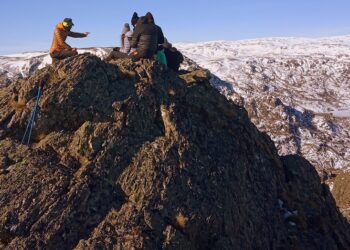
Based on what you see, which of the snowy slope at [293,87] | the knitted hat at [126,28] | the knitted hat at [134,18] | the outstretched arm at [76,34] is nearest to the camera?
the outstretched arm at [76,34]

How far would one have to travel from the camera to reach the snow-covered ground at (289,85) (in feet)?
292

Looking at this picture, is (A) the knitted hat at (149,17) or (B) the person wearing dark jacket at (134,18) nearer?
(A) the knitted hat at (149,17)

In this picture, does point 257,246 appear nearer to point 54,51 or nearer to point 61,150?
point 61,150

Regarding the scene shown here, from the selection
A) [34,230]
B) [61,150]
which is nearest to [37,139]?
[61,150]

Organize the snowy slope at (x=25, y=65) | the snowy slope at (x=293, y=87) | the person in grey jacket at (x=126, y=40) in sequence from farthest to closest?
the snowy slope at (x=25, y=65) → the snowy slope at (x=293, y=87) → the person in grey jacket at (x=126, y=40)

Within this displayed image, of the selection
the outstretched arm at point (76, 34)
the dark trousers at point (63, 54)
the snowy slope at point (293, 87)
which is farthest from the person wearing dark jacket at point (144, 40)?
the snowy slope at point (293, 87)

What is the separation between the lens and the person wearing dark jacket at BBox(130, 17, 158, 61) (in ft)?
57.9

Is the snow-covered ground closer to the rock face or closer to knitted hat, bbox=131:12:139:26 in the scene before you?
knitted hat, bbox=131:12:139:26

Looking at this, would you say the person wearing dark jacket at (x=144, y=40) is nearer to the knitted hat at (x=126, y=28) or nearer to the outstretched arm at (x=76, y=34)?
the outstretched arm at (x=76, y=34)

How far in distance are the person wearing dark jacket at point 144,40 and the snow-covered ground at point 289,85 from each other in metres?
47.6

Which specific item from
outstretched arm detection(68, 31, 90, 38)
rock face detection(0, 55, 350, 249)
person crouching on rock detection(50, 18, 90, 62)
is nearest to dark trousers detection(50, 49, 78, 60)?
person crouching on rock detection(50, 18, 90, 62)

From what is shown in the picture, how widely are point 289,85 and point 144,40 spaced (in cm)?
11879

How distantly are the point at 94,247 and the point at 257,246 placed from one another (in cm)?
547

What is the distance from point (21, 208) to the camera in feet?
38.7
